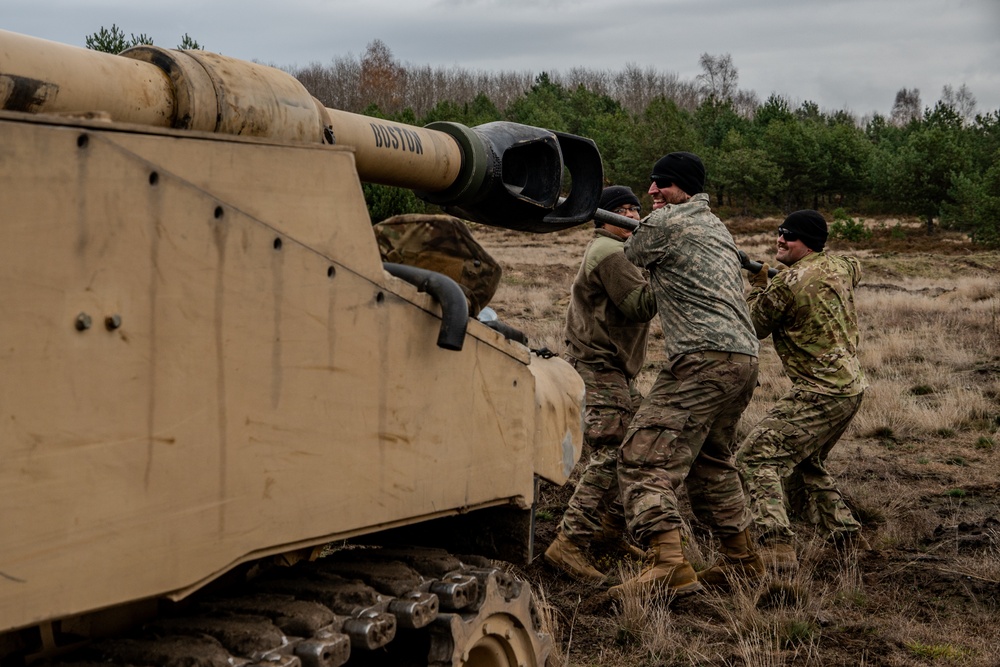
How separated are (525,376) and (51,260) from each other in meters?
1.71

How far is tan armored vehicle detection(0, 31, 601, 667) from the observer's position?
2152 millimetres

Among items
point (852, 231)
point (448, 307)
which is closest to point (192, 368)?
point (448, 307)

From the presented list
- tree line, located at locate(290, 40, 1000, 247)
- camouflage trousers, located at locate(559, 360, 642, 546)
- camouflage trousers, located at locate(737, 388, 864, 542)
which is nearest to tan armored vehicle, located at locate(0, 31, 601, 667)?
camouflage trousers, located at locate(559, 360, 642, 546)

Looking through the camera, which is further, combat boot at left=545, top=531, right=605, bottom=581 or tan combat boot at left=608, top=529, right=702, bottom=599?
combat boot at left=545, top=531, right=605, bottom=581

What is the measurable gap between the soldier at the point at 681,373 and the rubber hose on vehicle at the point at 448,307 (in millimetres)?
2781

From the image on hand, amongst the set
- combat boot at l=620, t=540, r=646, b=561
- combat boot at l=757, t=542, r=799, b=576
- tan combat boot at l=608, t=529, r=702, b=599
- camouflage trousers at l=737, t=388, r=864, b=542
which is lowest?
combat boot at l=620, t=540, r=646, b=561

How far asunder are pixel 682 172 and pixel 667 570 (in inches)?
81.4

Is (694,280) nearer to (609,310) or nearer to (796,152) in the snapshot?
(609,310)

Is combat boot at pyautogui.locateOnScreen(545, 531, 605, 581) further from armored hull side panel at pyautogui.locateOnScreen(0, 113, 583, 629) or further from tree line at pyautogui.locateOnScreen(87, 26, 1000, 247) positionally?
tree line at pyautogui.locateOnScreen(87, 26, 1000, 247)

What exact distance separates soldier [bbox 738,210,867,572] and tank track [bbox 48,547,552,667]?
312 cm

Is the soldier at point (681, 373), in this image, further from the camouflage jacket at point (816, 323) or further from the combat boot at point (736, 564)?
the camouflage jacket at point (816, 323)

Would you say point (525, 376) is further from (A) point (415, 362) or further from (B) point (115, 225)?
(B) point (115, 225)

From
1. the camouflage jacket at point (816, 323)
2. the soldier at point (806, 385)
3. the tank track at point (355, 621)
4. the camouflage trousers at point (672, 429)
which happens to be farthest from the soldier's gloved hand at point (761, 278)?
the tank track at point (355, 621)

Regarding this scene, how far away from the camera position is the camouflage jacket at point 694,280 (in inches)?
227
